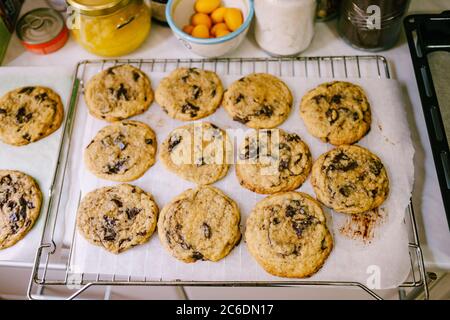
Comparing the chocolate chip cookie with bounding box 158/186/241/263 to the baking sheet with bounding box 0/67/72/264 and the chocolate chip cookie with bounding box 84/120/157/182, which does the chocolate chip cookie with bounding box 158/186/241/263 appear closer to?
the chocolate chip cookie with bounding box 84/120/157/182

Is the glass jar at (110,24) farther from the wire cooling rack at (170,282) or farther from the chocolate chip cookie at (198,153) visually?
the chocolate chip cookie at (198,153)

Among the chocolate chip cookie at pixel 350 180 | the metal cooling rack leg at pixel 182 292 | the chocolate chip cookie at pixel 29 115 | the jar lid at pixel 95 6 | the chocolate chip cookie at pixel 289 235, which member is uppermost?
the jar lid at pixel 95 6

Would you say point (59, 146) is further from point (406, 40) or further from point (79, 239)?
point (406, 40)

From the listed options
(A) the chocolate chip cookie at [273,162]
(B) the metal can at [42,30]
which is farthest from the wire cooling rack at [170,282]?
(A) the chocolate chip cookie at [273,162]

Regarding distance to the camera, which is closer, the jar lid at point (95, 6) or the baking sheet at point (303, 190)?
the baking sheet at point (303, 190)
